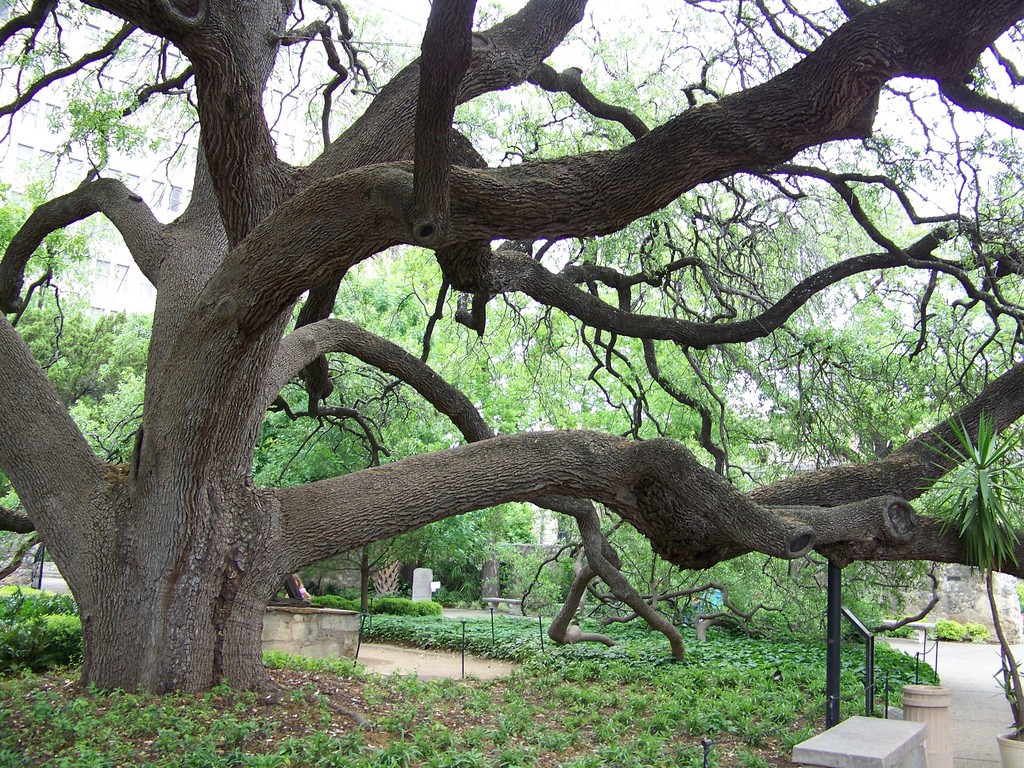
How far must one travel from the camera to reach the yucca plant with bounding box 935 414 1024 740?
20.2ft

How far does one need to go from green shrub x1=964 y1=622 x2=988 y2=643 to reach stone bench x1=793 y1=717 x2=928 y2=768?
723 inches

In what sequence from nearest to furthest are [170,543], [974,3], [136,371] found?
[974,3] → [170,543] → [136,371]

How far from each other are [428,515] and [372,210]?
2.55 meters

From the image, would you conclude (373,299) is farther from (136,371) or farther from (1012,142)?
(1012,142)

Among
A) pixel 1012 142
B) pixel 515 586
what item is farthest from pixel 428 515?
pixel 515 586

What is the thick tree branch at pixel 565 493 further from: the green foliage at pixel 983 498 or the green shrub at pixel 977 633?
the green shrub at pixel 977 633

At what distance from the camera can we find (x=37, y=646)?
8.45 m

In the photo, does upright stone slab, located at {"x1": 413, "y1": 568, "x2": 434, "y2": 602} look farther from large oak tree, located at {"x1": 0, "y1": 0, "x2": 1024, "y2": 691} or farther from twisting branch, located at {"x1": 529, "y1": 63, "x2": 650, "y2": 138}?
twisting branch, located at {"x1": 529, "y1": 63, "x2": 650, "y2": 138}

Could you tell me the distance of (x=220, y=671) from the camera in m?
6.04

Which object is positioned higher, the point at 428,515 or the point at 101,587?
the point at 428,515

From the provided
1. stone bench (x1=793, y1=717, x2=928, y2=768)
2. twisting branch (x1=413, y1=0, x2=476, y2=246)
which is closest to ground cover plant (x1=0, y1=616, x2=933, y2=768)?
stone bench (x1=793, y1=717, x2=928, y2=768)

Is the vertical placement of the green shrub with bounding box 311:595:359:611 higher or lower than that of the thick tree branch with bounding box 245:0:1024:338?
lower

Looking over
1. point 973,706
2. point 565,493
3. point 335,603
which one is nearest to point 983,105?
point 565,493

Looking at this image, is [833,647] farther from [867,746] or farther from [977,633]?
[977,633]
